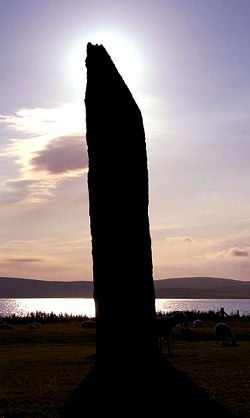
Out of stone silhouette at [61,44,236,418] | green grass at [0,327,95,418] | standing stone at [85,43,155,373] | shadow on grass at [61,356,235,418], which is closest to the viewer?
shadow on grass at [61,356,235,418]

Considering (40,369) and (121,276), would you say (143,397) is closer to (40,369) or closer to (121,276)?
(121,276)

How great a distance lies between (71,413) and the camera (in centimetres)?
989

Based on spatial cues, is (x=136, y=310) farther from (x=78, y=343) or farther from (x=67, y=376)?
(x=78, y=343)

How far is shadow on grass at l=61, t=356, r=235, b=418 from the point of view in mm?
9914

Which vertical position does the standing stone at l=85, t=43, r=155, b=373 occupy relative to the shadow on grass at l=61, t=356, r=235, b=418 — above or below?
above

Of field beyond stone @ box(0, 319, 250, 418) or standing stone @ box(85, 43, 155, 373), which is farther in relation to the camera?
standing stone @ box(85, 43, 155, 373)

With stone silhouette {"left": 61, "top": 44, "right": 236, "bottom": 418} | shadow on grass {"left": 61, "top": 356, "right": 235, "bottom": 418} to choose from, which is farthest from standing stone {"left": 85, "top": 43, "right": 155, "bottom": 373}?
shadow on grass {"left": 61, "top": 356, "right": 235, "bottom": 418}

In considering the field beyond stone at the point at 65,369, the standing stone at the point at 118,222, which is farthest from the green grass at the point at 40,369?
the standing stone at the point at 118,222

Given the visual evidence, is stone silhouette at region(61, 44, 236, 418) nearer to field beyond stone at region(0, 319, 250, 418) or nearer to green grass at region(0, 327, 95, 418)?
field beyond stone at region(0, 319, 250, 418)

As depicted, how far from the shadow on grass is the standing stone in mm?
379

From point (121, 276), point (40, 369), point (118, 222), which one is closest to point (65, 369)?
point (40, 369)

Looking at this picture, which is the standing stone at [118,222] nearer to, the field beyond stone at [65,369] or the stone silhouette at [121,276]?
the stone silhouette at [121,276]

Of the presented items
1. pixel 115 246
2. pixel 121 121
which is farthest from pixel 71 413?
pixel 121 121

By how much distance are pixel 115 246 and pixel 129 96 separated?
13.9 ft
